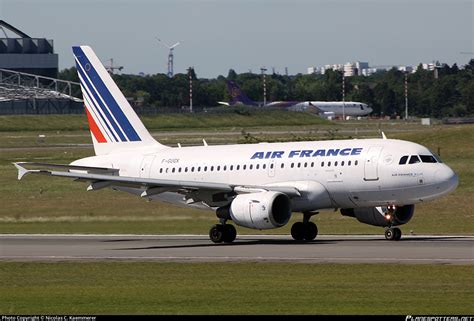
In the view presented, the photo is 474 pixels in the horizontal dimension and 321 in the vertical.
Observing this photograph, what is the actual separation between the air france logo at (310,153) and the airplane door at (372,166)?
608 mm

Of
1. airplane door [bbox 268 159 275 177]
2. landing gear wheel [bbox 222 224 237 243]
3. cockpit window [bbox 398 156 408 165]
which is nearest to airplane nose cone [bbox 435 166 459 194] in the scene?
cockpit window [bbox 398 156 408 165]

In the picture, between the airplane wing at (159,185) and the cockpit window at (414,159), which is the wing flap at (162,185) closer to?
the airplane wing at (159,185)

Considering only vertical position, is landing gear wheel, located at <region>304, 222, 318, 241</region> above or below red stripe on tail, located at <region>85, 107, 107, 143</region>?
below

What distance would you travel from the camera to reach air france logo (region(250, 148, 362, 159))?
46.9 m

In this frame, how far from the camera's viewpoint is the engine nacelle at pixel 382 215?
47.1 metres

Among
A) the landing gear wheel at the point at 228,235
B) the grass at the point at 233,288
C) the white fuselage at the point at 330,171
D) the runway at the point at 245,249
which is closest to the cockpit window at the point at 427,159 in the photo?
the white fuselage at the point at 330,171

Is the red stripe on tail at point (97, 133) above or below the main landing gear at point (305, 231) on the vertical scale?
above

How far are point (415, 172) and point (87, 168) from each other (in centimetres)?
1442

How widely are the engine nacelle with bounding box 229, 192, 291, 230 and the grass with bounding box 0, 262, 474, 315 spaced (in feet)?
25.2

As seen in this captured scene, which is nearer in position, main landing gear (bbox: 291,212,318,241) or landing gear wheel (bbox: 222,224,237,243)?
landing gear wheel (bbox: 222,224,237,243)

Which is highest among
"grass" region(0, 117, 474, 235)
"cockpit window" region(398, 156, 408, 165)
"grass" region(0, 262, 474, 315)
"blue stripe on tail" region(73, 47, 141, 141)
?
"blue stripe on tail" region(73, 47, 141, 141)

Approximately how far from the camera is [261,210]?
45.4 metres

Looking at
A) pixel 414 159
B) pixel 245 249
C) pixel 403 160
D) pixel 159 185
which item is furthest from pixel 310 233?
pixel 159 185

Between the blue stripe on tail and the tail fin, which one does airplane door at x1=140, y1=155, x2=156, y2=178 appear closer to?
the tail fin
